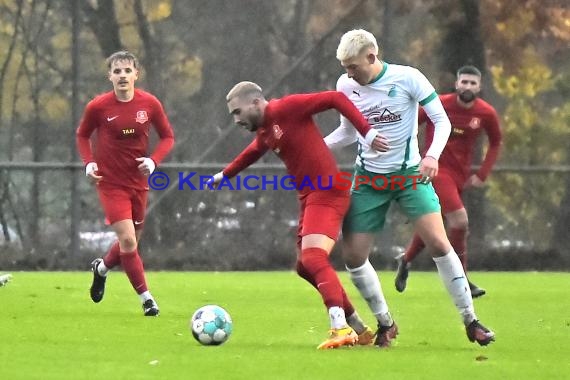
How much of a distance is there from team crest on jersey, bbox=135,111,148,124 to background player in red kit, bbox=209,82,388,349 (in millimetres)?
3128

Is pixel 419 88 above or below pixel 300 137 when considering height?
above

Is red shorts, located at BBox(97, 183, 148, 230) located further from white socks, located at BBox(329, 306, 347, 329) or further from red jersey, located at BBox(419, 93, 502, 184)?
white socks, located at BBox(329, 306, 347, 329)

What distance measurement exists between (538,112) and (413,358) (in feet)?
38.0

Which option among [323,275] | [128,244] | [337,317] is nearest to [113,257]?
[128,244]

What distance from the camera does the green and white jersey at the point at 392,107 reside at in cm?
904

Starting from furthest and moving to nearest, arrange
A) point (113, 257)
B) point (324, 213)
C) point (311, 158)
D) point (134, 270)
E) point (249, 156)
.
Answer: point (113, 257)
point (134, 270)
point (249, 156)
point (311, 158)
point (324, 213)

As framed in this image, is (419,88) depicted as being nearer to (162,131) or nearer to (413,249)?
(162,131)

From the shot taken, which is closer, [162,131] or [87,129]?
[87,129]

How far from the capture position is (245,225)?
19.4 m

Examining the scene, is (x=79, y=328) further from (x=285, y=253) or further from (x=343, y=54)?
(x=285, y=253)

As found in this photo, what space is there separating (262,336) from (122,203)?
247 cm

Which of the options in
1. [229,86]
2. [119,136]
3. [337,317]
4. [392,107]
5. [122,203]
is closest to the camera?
[337,317]

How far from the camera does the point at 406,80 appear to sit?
902 cm

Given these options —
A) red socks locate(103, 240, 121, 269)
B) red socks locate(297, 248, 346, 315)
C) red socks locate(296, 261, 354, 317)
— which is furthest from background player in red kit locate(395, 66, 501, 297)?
red socks locate(297, 248, 346, 315)
